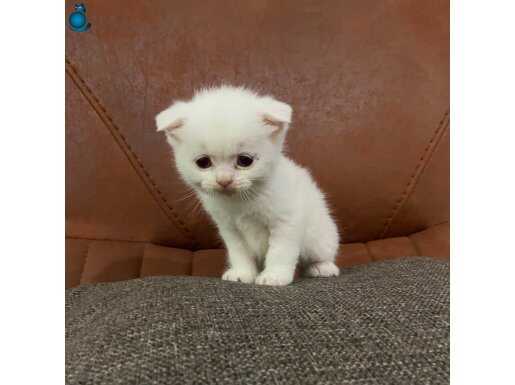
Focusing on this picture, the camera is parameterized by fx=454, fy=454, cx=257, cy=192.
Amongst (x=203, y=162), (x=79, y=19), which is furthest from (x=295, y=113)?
(x=79, y=19)

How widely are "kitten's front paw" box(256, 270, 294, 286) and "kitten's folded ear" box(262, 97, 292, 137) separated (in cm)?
27

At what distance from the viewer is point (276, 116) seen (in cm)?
83

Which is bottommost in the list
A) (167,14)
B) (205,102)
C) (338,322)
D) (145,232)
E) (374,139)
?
(145,232)

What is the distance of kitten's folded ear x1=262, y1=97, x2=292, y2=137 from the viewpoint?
2.72ft

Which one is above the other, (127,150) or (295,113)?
(295,113)

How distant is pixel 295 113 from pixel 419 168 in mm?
367

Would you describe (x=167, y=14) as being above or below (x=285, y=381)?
above

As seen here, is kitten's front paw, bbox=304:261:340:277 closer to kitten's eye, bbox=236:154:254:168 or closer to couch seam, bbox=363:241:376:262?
couch seam, bbox=363:241:376:262

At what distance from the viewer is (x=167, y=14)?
1.18 metres

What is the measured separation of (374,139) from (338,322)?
0.75 meters

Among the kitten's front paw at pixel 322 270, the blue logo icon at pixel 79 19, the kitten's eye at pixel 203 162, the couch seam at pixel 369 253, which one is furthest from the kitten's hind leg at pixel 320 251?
the blue logo icon at pixel 79 19

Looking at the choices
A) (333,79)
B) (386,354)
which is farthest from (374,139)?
(386,354)

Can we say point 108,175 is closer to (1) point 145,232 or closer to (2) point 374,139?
(1) point 145,232

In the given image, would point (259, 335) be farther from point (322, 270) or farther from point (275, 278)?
point (322, 270)
